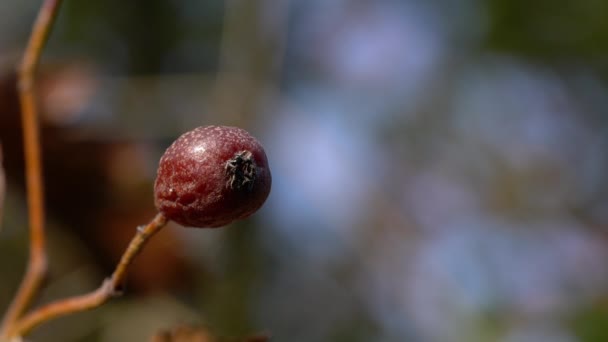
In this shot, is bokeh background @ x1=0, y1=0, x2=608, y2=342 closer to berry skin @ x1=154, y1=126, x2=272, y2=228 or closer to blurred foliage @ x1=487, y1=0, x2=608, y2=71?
blurred foliage @ x1=487, y1=0, x2=608, y2=71

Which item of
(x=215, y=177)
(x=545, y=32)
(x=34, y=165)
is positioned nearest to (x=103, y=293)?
(x=215, y=177)

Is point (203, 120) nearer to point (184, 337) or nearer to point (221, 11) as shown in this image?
point (221, 11)

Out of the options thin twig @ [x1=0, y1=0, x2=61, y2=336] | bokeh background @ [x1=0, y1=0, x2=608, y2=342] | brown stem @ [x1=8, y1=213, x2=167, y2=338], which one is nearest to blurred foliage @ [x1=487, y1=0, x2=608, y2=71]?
bokeh background @ [x1=0, y1=0, x2=608, y2=342]

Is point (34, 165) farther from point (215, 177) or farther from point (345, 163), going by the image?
point (345, 163)

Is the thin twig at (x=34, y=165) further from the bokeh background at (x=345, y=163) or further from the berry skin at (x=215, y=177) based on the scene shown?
the bokeh background at (x=345, y=163)

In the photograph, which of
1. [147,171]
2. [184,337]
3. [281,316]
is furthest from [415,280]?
[184,337]

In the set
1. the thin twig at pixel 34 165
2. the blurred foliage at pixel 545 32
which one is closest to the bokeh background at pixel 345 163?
the blurred foliage at pixel 545 32
